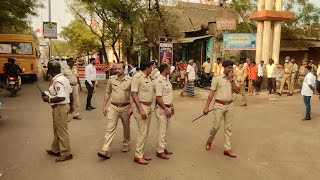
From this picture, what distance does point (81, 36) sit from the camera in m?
47.6

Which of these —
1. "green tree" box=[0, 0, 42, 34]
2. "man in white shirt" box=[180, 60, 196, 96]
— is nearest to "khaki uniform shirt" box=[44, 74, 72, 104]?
"man in white shirt" box=[180, 60, 196, 96]

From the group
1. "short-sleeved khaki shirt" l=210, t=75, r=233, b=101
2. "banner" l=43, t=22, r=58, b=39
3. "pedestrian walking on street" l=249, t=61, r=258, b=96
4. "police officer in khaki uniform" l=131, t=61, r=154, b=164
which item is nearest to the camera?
"police officer in khaki uniform" l=131, t=61, r=154, b=164

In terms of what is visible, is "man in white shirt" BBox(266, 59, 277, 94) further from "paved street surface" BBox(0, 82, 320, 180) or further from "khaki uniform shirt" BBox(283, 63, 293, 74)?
"paved street surface" BBox(0, 82, 320, 180)

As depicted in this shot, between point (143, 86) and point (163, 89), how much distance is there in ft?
1.41

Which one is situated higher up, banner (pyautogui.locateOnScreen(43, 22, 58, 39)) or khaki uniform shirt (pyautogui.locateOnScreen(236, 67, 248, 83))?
banner (pyautogui.locateOnScreen(43, 22, 58, 39))

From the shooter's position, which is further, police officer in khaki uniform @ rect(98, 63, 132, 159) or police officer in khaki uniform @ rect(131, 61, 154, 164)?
police officer in khaki uniform @ rect(98, 63, 132, 159)

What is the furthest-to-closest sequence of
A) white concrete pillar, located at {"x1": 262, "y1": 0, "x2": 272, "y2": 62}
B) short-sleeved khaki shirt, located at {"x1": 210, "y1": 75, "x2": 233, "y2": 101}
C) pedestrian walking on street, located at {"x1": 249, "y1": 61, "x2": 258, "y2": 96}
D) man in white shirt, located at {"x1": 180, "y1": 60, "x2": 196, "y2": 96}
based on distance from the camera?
1. white concrete pillar, located at {"x1": 262, "y1": 0, "x2": 272, "y2": 62}
2. pedestrian walking on street, located at {"x1": 249, "y1": 61, "x2": 258, "y2": 96}
3. man in white shirt, located at {"x1": 180, "y1": 60, "x2": 196, "y2": 96}
4. short-sleeved khaki shirt, located at {"x1": 210, "y1": 75, "x2": 233, "y2": 101}

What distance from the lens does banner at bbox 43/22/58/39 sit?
85.3 feet

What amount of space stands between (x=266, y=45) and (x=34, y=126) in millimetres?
12272

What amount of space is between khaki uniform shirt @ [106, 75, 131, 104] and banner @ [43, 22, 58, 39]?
2099 cm

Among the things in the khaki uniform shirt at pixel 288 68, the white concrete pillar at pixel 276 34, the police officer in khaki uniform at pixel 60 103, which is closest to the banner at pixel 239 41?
the white concrete pillar at pixel 276 34

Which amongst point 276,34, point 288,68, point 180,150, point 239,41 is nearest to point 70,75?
point 180,150

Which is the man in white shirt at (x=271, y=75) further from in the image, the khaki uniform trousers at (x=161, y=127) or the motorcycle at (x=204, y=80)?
the khaki uniform trousers at (x=161, y=127)

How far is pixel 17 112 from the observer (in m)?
11.4
